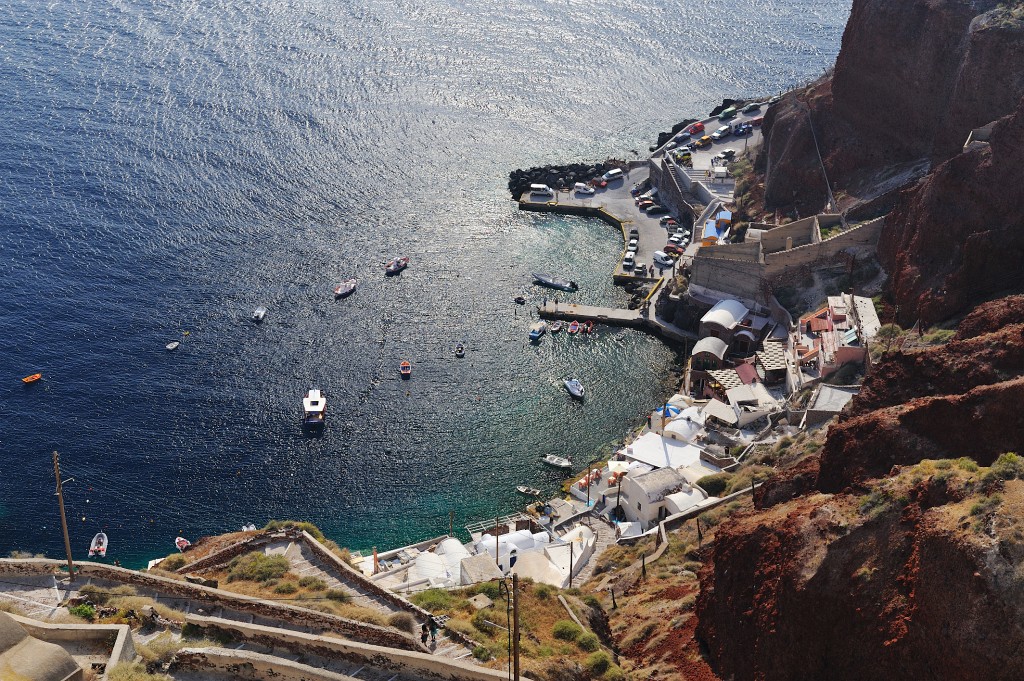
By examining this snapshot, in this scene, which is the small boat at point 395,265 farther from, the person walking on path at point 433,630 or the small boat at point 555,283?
the person walking on path at point 433,630

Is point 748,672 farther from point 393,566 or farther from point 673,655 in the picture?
point 393,566

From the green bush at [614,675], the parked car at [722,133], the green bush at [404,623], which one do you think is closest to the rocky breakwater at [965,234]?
the green bush at [614,675]

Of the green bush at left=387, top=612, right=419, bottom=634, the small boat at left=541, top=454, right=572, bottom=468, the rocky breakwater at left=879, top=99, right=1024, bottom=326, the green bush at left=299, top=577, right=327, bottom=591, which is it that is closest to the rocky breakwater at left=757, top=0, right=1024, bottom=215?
the rocky breakwater at left=879, top=99, right=1024, bottom=326

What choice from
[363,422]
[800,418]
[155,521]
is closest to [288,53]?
[363,422]

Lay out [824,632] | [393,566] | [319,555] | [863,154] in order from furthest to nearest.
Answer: [863,154] → [393,566] → [319,555] → [824,632]

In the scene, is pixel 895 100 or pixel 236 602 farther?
pixel 895 100

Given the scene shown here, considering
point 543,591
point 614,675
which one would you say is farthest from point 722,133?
point 614,675

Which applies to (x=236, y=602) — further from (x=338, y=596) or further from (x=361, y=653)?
(x=361, y=653)
